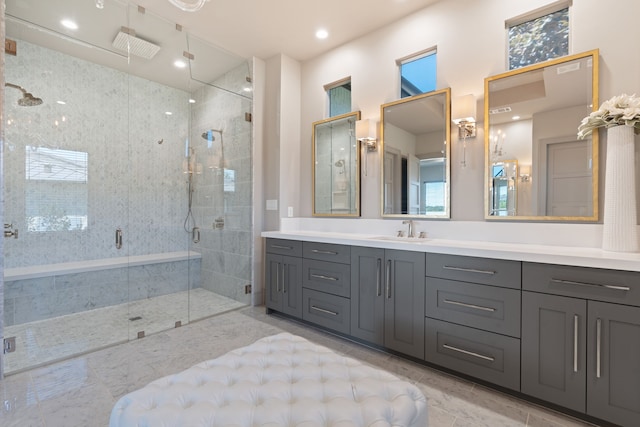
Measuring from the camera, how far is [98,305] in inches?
127

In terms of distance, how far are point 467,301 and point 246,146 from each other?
300 cm

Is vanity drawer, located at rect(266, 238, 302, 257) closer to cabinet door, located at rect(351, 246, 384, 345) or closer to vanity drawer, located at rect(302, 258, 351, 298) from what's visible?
vanity drawer, located at rect(302, 258, 351, 298)

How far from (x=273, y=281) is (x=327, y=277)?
2.55ft

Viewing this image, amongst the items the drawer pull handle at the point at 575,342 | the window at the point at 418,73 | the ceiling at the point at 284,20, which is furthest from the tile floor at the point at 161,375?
the ceiling at the point at 284,20

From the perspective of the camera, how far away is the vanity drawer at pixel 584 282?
1500 mm

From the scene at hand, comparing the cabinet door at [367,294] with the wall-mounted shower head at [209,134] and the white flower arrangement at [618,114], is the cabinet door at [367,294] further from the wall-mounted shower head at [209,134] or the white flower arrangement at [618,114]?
the wall-mounted shower head at [209,134]

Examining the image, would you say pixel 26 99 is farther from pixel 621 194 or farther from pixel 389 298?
pixel 621 194

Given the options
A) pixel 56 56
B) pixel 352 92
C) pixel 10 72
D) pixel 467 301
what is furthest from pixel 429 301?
pixel 56 56

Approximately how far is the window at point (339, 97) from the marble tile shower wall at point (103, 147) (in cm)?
177

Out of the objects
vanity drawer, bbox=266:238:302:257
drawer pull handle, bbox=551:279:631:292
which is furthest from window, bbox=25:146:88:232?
drawer pull handle, bbox=551:279:631:292

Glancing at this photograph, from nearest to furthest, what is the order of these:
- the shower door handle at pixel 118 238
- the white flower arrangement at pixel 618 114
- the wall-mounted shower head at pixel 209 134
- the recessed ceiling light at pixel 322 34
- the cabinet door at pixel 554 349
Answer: the cabinet door at pixel 554 349 < the white flower arrangement at pixel 618 114 < the recessed ceiling light at pixel 322 34 < the shower door handle at pixel 118 238 < the wall-mounted shower head at pixel 209 134

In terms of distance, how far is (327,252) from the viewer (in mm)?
2799

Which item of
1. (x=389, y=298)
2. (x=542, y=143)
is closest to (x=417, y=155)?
(x=542, y=143)

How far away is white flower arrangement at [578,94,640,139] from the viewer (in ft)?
5.67
